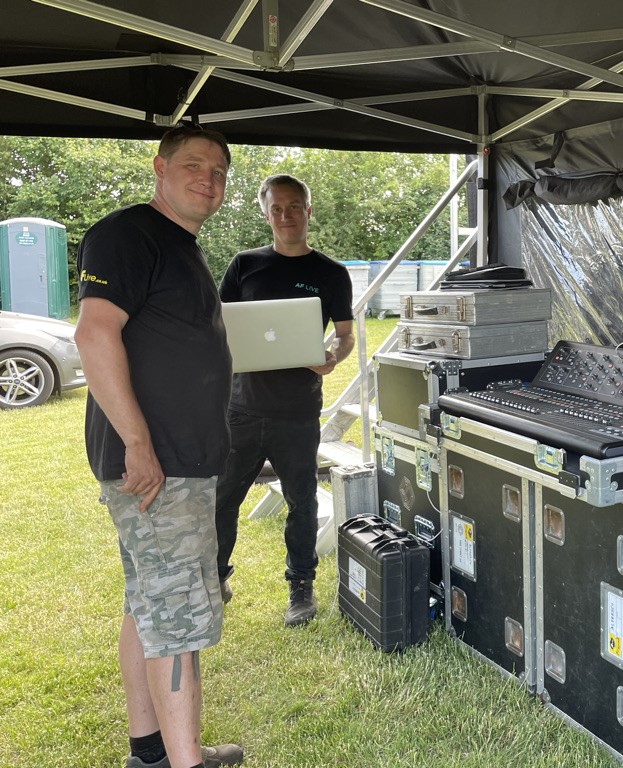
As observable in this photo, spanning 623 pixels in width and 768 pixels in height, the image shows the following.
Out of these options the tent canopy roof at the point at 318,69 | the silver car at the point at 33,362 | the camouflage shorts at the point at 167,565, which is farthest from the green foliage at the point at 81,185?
the camouflage shorts at the point at 167,565

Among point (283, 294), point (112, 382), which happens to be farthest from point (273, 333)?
point (112, 382)

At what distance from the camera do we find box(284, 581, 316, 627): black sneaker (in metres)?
3.10

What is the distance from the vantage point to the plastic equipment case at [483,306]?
284 cm

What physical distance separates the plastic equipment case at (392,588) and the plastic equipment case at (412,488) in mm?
134

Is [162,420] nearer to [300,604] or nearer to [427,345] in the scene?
[427,345]

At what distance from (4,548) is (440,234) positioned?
17884mm

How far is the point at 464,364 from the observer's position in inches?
112

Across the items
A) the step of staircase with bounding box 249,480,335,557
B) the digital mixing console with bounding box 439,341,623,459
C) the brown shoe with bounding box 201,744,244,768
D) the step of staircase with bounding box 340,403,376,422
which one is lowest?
the brown shoe with bounding box 201,744,244,768

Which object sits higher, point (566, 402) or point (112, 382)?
point (112, 382)

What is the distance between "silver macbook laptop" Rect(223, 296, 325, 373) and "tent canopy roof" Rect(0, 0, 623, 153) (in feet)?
2.85

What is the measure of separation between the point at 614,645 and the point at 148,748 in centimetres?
138

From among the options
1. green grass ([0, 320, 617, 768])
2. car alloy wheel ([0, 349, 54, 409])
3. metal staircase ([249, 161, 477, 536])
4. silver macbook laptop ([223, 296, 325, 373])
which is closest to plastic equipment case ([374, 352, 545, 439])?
silver macbook laptop ([223, 296, 325, 373])

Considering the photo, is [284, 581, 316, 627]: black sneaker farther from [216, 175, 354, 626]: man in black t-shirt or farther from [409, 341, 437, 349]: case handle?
[409, 341, 437, 349]: case handle

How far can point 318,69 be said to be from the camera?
323 centimetres
